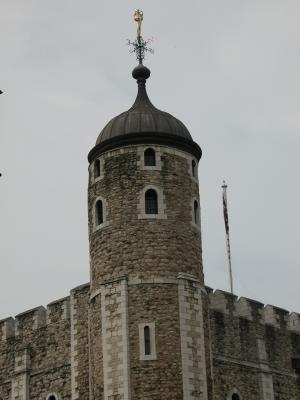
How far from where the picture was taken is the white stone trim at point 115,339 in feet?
116

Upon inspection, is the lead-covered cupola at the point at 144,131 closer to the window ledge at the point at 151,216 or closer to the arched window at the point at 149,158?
the arched window at the point at 149,158

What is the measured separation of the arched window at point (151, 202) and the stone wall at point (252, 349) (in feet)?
15.3

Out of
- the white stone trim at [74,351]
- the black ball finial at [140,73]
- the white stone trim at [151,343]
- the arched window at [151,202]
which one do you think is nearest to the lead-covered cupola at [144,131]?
the black ball finial at [140,73]

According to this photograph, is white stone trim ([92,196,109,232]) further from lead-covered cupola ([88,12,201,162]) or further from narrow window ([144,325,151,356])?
narrow window ([144,325,151,356])

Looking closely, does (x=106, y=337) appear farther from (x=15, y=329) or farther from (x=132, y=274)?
(x=15, y=329)

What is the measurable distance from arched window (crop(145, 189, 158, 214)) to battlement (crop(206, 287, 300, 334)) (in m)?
4.31

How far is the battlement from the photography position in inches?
1599

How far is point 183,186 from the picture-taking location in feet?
126

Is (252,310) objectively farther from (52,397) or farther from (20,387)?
(20,387)

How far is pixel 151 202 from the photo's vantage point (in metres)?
37.7

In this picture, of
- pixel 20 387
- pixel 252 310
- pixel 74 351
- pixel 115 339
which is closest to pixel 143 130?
pixel 115 339

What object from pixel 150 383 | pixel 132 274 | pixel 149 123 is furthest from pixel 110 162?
pixel 150 383

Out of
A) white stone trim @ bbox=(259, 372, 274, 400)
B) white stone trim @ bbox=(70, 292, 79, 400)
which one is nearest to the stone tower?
white stone trim @ bbox=(70, 292, 79, 400)

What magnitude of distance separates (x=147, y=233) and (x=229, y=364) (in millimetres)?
6166
